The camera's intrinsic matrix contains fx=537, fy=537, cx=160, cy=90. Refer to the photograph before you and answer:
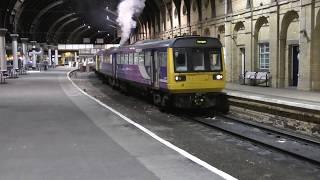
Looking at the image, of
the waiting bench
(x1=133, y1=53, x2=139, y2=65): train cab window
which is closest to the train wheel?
(x1=133, y1=53, x2=139, y2=65): train cab window

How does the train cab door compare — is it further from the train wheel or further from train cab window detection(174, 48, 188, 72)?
the train wheel

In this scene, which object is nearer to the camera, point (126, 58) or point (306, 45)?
point (306, 45)

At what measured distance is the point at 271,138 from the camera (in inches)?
563

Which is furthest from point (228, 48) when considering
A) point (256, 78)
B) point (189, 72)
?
point (189, 72)

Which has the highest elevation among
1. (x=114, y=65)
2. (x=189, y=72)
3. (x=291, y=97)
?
(x=114, y=65)

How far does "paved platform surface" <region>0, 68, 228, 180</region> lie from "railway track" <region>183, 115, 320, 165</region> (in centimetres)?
252

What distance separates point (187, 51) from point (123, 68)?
10.8 metres

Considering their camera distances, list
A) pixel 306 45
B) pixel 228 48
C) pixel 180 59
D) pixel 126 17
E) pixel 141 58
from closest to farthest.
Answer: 1. pixel 180 59
2. pixel 141 58
3. pixel 306 45
4. pixel 228 48
5. pixel 126 17

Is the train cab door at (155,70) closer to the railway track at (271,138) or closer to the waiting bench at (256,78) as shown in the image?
the railway track at (271,138)

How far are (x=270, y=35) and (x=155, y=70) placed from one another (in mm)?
12182

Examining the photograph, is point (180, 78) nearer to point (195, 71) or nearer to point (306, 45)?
point (195, 71)

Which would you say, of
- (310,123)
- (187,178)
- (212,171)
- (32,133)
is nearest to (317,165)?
(212,171)

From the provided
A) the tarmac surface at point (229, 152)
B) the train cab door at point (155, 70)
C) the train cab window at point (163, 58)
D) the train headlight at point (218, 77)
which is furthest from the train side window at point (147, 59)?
the tarmac surface at point (229, 152)

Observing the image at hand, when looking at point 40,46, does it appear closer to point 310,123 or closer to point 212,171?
point 310,123
